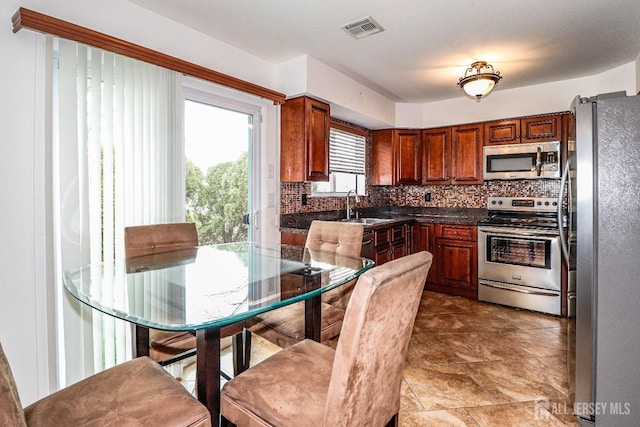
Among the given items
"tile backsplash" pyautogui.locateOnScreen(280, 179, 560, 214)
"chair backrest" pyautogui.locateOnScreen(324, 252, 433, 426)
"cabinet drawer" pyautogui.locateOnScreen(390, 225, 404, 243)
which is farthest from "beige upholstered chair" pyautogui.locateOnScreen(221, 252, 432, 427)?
"cabinet drawer" pyautogui.locateOnScreen(390, 225, 404, 243)

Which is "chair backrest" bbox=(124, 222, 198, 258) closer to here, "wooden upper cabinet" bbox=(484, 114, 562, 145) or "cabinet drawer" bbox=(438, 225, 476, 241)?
"cabinet drawer" bbox=(438, 225, 476, 241)

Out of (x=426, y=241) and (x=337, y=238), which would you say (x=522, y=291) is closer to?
(x=426, y=241)

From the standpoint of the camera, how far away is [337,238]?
2398mm

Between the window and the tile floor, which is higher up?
the window

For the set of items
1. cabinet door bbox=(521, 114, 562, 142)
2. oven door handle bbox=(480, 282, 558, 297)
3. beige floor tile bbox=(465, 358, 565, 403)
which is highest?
cabinet door bbox=(521, 114, 562, 142)

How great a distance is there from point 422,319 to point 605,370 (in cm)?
181

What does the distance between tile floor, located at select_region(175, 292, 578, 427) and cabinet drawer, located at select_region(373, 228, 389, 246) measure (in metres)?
0.84

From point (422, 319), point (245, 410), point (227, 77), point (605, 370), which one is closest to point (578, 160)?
point (605, 370)

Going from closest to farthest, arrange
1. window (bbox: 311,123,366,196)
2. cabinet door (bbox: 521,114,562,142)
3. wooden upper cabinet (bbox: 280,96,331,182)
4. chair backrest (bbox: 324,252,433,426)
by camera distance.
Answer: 1. chair backrest (bbox: 324,252,433,426)
2. wooden upper cabinet (bbox: 280,96,331,182)
3. cabinet door (bbox: 521,114,562,142)
4. window (bbox: 311,123,366,196)

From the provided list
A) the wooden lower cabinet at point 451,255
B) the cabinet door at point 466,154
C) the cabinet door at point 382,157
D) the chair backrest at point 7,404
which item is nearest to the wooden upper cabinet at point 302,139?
the cabinet door at point 382,157

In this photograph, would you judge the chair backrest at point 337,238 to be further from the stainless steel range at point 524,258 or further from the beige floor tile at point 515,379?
the stainless steel range at point 524,258

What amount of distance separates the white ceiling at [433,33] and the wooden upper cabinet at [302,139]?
1.46ft

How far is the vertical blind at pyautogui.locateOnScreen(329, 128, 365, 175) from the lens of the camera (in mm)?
4191

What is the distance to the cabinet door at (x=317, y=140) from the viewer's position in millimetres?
3256
